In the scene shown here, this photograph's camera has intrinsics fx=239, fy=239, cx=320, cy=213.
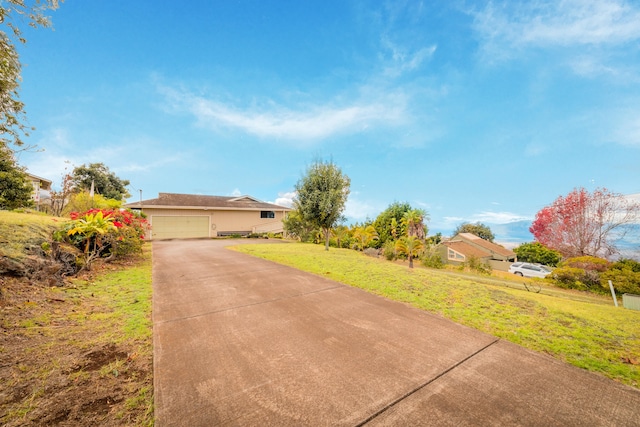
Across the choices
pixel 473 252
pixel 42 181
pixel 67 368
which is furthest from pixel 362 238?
pixel 42 181

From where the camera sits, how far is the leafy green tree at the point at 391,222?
21781 mm

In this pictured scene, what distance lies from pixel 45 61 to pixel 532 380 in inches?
655

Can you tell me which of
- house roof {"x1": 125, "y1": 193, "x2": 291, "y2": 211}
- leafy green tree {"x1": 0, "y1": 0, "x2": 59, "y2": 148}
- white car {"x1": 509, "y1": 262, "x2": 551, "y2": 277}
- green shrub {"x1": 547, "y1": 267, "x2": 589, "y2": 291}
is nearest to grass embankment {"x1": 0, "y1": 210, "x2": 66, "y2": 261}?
leafy green tree {"x1": 0, "y1": 0, "x2": 59, "y2": 148}

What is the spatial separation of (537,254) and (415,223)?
21741 millimetres

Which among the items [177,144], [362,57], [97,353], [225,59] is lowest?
[97,353]

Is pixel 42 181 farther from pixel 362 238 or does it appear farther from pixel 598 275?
pixel 598 275

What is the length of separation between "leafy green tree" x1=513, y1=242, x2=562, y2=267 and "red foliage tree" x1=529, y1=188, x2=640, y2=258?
12.4m

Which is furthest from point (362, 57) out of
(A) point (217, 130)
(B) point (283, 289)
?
(B) point (283, 289)

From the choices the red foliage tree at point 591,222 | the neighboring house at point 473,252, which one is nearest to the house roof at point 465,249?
the neighboring house at point 473,252

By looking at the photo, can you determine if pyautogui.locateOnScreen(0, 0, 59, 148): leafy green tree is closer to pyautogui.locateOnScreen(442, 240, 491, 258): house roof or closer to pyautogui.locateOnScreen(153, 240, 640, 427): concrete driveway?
pyautogui.locateOnScreen(153, 240, 640, 427): concrete driveway

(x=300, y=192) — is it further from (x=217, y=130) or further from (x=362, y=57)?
(x=217, y=130)

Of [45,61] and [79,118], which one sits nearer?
[45,61]

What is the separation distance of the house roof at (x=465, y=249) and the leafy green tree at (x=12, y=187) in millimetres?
36525

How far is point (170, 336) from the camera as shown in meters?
3.16
